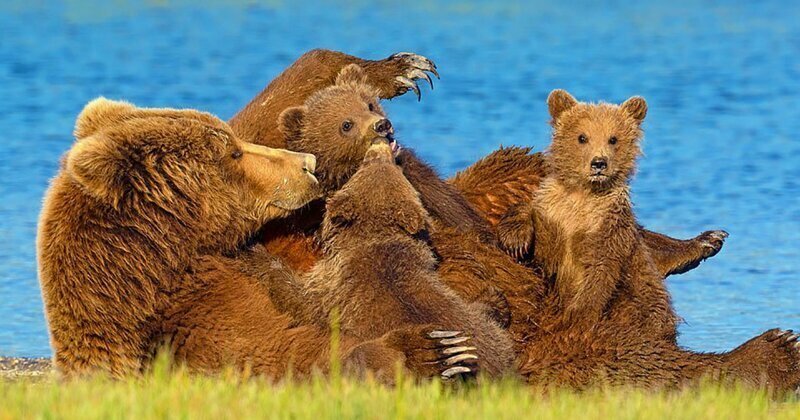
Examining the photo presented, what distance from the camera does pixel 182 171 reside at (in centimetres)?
753

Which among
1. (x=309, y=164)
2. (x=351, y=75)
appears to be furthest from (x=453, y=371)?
(x=351, y=75)

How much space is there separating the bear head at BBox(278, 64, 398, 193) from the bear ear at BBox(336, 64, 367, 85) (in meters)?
0.25

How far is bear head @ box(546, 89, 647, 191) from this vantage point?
330 inches

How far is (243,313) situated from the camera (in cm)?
738

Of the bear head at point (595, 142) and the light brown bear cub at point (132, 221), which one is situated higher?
the bear head at point (595, 142)

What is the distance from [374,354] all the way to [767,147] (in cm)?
1256

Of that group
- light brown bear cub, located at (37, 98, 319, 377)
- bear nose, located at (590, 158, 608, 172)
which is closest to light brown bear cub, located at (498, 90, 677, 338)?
bear nose, located at (590, 158, 608, 172)

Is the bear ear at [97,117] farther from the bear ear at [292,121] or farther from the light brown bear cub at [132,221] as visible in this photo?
the bear ear at [292,121]

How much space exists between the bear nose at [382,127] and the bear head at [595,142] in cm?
101

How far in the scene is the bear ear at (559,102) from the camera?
8.69m

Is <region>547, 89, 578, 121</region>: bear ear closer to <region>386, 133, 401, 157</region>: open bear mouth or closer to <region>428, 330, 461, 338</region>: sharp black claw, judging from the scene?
A: <region>386, 133, 401, 157</region>: open bear mouth

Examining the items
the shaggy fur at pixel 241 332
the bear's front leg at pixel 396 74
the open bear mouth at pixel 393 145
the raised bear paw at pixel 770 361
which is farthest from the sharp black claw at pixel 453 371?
the bear's front leg at pixel 396 74

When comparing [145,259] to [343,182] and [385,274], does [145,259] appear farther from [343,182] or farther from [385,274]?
[343,182]

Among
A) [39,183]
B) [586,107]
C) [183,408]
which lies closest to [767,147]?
[39,183]
